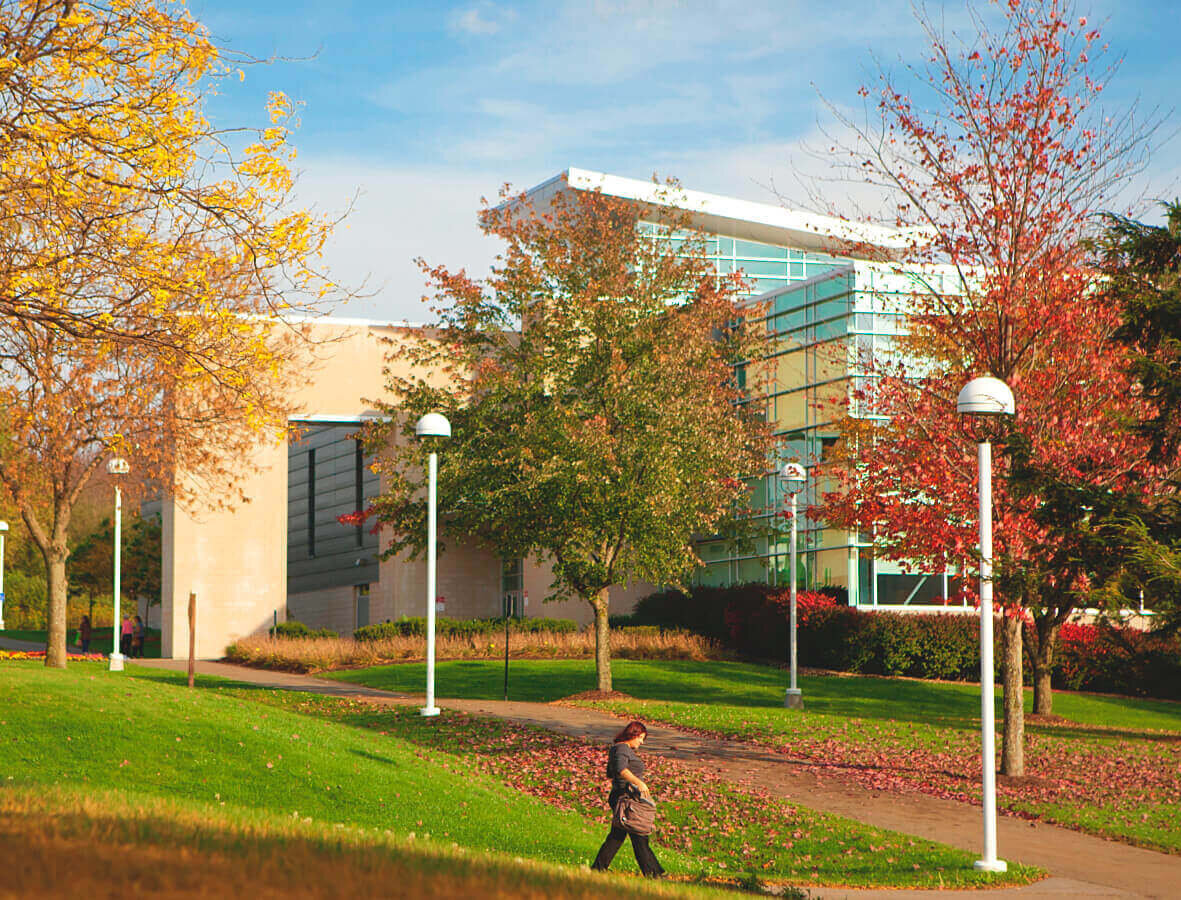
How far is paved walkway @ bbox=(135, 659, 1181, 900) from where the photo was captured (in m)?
11.9

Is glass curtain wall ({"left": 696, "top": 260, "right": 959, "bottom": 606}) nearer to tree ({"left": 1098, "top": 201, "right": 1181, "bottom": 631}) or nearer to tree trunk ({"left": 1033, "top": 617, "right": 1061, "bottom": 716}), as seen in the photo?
tree trunk ({"left": 1033, "top": 617, "right": 1061, "bottom": 716})

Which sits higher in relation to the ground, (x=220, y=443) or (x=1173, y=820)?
(x=220, y=443)

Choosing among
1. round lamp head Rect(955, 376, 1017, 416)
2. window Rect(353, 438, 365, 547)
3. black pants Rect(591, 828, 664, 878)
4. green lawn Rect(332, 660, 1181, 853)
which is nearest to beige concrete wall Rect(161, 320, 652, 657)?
green lawn Rect(332, 660, 1181, 853)

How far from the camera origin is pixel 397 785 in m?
13.8

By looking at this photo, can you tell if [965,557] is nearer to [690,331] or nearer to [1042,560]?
[1042,560]

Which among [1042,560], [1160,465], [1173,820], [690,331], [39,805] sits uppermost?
Result: [690,331]

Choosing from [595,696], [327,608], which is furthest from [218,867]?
Answer: [327,608]

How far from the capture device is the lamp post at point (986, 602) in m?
12.3

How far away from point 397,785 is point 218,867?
985cm

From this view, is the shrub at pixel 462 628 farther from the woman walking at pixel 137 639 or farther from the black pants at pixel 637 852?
the black pants at pixel 637 852

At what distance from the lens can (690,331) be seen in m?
25.0

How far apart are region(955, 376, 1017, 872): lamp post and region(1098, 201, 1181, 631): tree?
1.38 meters

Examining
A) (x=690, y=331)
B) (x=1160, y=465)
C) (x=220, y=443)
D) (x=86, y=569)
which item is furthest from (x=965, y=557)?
(x=86, y=569)

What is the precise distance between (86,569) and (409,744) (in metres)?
34.5
